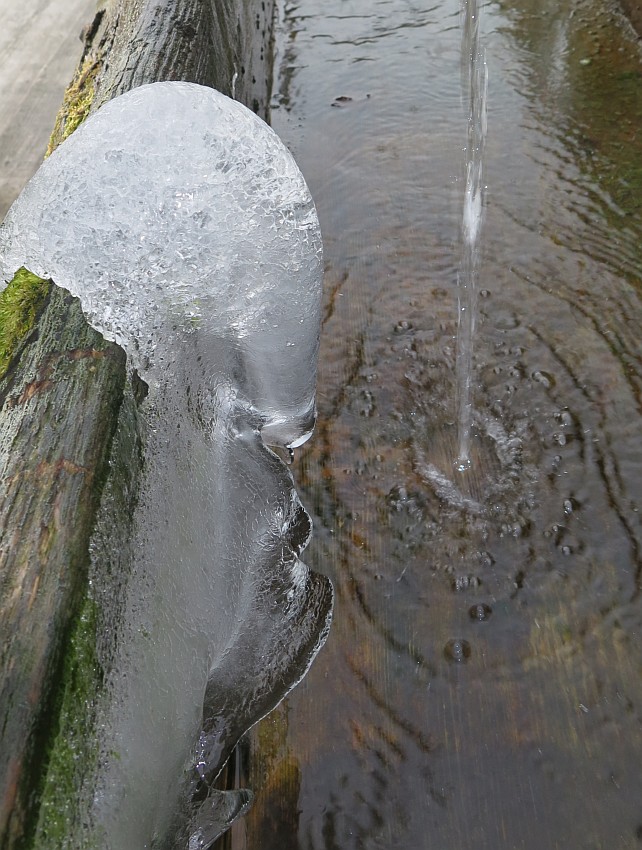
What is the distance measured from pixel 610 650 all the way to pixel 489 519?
1.47 ft

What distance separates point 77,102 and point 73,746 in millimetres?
2053

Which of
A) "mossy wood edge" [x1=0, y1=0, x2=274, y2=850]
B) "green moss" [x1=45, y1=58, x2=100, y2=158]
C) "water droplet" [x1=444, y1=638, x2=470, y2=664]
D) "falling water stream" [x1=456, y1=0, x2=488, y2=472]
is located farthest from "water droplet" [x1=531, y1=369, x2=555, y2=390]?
"green moss" [x1=45, y1=58, x2=100, y2=158]

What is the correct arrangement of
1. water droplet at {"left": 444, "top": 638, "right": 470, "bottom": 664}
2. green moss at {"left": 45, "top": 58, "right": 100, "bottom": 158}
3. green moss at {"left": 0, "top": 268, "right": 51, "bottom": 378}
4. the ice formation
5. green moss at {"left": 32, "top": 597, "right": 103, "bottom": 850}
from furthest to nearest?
green moss at {"left": 45, "top": 58, "right": 100, "bottom": 158} < water droplet at {"left": 444, "top": 638, "right": 470, "bottom": 664} < green moss at {"left": 0, "top": 268, "right": 51, "bottom": 378} < the ice formation < green moss at {"left": 32, "top": 597, "right": 103, "bottom": 850}

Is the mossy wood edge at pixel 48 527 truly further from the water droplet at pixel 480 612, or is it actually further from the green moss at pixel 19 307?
the water droplet at pixel 480 612

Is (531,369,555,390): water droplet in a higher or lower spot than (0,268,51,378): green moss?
lower

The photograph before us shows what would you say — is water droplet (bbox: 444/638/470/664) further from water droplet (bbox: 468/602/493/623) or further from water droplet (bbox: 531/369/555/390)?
water droplet (bbox: 531/369/555/390)

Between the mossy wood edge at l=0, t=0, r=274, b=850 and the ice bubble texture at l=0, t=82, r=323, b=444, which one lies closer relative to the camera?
the mossy wood edge at l=0, t=0, r=274, b=850

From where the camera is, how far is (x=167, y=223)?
152 cm

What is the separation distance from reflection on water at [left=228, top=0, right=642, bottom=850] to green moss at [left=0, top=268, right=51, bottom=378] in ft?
3.04

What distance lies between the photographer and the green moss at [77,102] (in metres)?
2.35

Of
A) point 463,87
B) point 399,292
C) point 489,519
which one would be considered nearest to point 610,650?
point 489,519

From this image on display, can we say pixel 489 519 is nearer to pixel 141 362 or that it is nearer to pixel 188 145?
pixel 141 362

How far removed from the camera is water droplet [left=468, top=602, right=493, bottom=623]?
6.40ft

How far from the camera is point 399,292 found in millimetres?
2814
